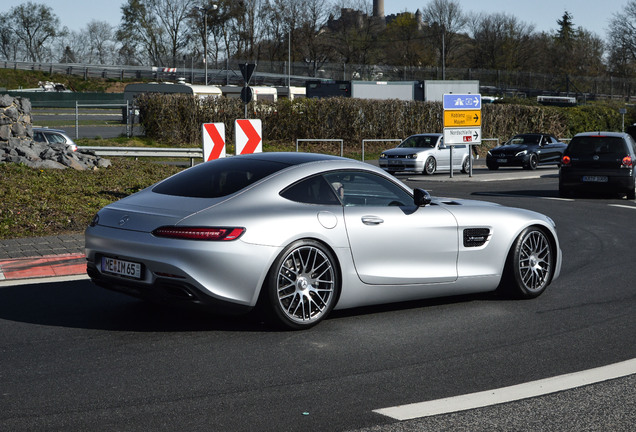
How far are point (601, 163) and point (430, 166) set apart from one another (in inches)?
373

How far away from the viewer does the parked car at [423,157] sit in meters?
28.7

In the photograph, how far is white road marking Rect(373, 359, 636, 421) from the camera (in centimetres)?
478

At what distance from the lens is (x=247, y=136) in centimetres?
1389

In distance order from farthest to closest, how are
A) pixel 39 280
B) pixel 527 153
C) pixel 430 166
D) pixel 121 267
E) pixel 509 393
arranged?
pixel 527 153 → pixel 430 166 → pixel 39 280 → pixel 121 267 → pixel 509 393

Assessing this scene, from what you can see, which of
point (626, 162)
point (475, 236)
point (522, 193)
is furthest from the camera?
point (522, 193)

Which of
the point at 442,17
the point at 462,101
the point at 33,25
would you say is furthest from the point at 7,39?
the point at 462,101

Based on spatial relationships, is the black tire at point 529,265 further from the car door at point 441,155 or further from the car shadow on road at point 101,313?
the car door at point 441,155

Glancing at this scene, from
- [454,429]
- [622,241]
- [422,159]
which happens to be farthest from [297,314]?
[422,159]

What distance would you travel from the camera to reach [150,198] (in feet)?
22.6

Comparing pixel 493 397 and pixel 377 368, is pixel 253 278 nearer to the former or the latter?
pixel 377 368

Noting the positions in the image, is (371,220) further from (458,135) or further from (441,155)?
(441,155)

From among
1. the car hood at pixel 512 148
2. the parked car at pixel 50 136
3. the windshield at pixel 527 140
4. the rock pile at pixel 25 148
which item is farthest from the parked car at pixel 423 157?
the rock pile at pixel 25 148

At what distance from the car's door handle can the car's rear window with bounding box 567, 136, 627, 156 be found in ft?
47.4

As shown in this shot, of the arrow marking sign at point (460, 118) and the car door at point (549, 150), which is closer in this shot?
the arrow marking sign at point (460, 118)
